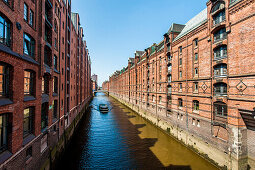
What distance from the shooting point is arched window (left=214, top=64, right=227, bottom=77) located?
1244cm

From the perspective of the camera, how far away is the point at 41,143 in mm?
10633

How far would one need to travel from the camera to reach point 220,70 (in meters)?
12.8

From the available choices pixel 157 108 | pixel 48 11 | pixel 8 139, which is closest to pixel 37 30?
pixel 48 11

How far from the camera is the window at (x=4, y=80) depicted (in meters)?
6.86

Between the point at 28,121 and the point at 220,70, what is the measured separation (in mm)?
18163

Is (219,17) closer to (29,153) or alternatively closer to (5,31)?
(5,31)

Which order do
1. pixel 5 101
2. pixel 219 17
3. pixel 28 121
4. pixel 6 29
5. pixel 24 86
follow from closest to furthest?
pixel 5 101
pixel 6 29
pixel 24 86
pixel 28 121
pixel 219 17

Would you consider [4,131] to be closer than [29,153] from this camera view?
Yes

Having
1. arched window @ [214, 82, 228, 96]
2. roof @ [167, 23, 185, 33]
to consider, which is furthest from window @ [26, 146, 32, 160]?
roof @ [167, 23, 185, 33]

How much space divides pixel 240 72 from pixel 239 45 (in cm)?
239

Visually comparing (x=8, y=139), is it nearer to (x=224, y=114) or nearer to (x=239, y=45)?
(x=224, y=114)

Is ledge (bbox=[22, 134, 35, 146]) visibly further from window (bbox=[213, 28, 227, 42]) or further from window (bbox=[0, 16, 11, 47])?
window (bbox=[213, 28, 227, 42])

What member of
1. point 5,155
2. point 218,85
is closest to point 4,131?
point 5,155

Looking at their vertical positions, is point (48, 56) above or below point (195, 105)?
above
